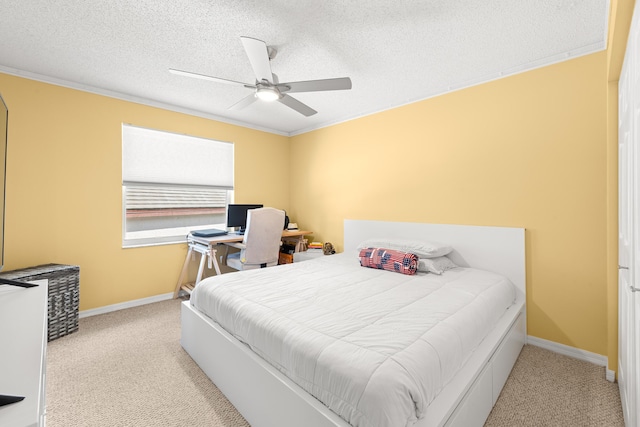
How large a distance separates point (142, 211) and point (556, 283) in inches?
169

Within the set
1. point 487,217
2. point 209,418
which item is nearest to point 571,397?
point 487,217

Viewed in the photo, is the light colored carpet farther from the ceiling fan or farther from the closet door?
the ceiling fan

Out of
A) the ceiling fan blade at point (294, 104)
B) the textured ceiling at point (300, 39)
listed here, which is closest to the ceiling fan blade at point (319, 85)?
the ceiling fan blade at point (294, 104)

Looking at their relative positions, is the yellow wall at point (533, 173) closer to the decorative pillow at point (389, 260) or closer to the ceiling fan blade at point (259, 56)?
the decorative pillow at point (389, 260)

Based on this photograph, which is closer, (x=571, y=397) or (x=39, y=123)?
(x=571, y=397)

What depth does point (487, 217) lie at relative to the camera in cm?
272

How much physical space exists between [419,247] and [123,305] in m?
3.30

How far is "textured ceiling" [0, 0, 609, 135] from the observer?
5.97 ft

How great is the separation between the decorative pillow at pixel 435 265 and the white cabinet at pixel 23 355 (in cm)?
245

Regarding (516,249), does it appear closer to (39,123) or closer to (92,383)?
(92,383)

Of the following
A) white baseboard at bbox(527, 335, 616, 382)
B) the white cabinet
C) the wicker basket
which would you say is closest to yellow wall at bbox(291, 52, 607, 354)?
white baseboard at bbox(527, 335, 616, 382)

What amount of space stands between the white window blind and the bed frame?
76.9 inches

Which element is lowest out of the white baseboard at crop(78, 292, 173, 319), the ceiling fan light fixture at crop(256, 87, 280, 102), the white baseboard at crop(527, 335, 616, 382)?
the white baseboard at crop(527, 335, 616, 382)

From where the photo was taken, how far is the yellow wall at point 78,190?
2.63 m
